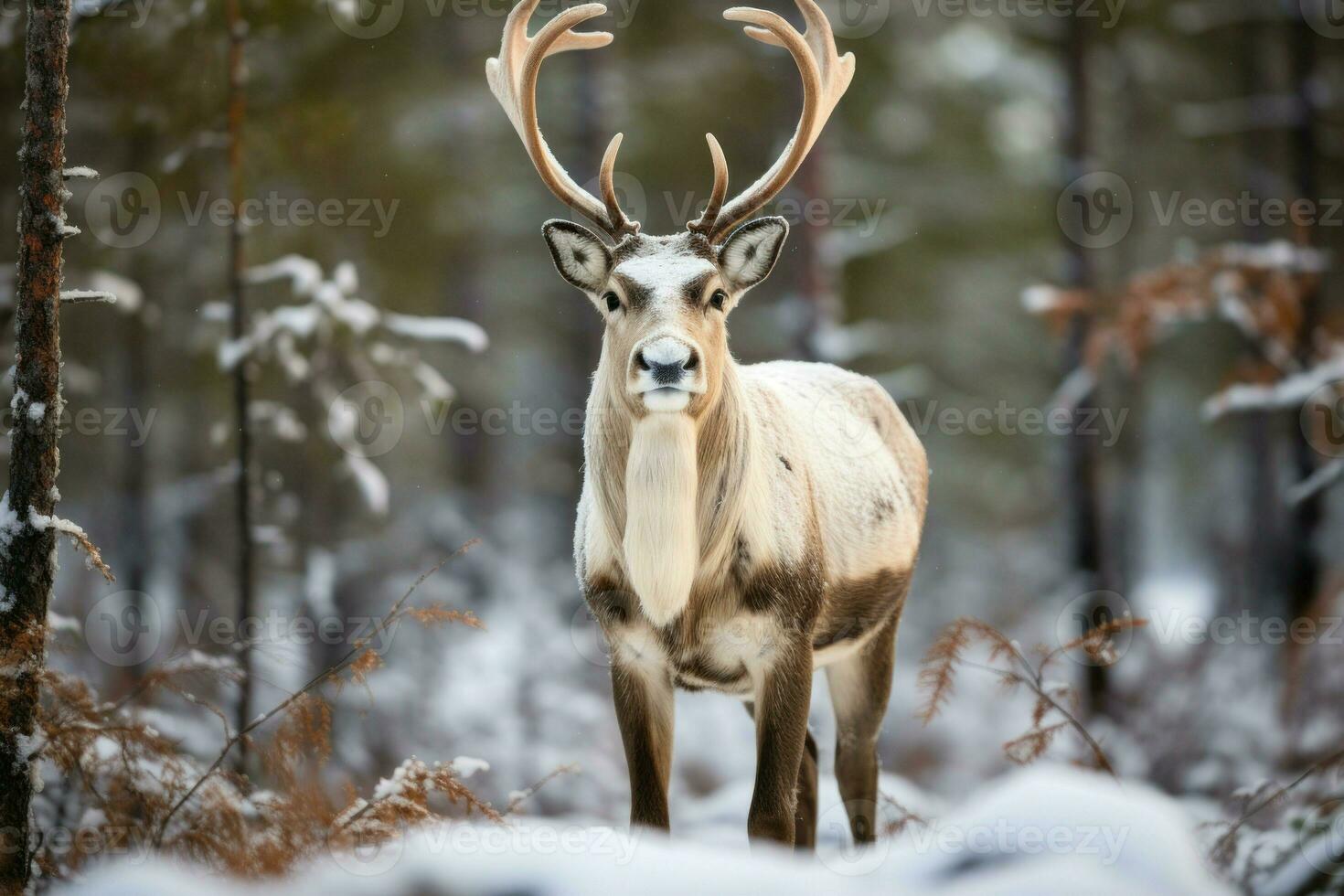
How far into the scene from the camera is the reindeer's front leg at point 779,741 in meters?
4.11

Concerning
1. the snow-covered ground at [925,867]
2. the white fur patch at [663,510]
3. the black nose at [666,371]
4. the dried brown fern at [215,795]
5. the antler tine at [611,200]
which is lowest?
the dried brown fern at [215,795]

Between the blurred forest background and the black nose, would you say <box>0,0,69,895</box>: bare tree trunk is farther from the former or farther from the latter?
the black nose

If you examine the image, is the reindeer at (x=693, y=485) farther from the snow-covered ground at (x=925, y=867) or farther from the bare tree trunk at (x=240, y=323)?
the bare tree trunk at (x=240, y=323)

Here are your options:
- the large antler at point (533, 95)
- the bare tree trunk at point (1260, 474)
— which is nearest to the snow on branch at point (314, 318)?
the large antler at point (533, 95)

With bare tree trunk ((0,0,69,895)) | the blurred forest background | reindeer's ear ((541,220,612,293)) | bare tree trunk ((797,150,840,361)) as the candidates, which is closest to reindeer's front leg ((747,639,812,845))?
reindeer's ear ((541,220,612,293))

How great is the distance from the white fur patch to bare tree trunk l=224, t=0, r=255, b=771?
2883 mm

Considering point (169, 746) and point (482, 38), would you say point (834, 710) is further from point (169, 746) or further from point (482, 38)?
point (482, 38)

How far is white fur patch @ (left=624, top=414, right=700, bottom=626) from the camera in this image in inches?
157

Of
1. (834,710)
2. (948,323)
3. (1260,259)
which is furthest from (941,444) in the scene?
(834,710)

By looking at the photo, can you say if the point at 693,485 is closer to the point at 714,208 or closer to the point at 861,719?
the point at 714,208

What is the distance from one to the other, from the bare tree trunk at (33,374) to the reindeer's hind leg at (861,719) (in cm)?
336

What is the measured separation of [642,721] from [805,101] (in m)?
2.44

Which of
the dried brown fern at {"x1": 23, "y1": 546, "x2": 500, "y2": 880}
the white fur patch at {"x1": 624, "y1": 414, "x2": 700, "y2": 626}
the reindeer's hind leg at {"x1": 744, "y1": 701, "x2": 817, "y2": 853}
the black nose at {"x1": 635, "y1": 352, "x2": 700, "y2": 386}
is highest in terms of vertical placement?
the black nose at {"x1": 635, "y1": 352, "x2": 700, "y2": 386}

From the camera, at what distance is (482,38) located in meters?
14.0
